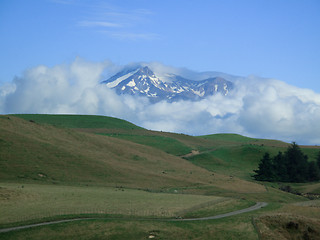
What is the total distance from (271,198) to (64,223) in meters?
45.3

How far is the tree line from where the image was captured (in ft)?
372

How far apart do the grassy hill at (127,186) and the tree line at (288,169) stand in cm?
785

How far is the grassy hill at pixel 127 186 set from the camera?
41.4 metres

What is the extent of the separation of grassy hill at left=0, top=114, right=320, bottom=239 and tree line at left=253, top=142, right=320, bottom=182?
25.8ft

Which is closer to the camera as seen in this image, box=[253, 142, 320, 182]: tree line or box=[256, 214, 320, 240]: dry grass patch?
box=[256, 214, 320, 240]: dry grass patch

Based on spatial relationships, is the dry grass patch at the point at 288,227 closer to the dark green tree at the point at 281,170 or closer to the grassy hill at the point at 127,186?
the grassy hill at the point at 127,186

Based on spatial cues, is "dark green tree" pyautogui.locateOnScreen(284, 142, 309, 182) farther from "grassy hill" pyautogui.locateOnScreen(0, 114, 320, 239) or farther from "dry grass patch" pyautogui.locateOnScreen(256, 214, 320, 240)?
"dry grass patch" pyautogui.locateOnScreen(256, 214, 320, 240)

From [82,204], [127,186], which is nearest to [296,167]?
[127,186]

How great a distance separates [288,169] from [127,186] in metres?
60.5

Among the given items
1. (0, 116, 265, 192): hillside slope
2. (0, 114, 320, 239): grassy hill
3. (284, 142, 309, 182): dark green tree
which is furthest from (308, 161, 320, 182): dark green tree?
(0, 116, 265, 192): hillside slope

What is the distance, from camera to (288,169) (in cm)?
12038

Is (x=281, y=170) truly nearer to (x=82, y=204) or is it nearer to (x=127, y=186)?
(x=127, y=186)

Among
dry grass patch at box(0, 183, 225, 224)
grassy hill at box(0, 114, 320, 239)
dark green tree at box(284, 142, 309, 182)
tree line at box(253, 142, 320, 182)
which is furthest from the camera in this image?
dark green tree at box(284, 142, 309, 182)

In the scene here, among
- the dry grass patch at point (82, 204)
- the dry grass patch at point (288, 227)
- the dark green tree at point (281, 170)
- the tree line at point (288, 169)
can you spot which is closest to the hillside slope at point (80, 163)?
the dry grass patch at point (82, 204)
